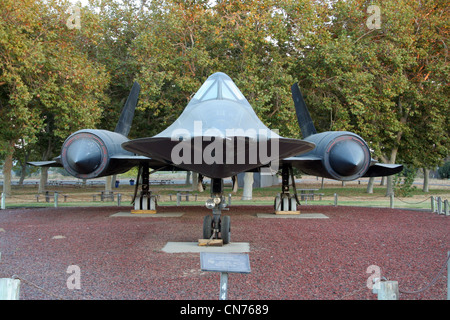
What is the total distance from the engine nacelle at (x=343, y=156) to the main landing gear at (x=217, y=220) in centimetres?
293

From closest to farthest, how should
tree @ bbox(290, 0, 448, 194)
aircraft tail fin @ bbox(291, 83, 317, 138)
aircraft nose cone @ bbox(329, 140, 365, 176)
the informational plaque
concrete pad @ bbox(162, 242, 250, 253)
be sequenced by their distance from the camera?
1. the informational plaque
2. concrete pad @ bbox(162, 242, 250, 253)
3. aircraft nose cone @ bbox(329, 140, 365, 176)
4. aircraft tail fin @ bbox(291, 83, 317, 138)
5. tree @ bbox(290, 0, 448, 194)

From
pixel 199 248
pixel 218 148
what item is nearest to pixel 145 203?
pixel 199 248

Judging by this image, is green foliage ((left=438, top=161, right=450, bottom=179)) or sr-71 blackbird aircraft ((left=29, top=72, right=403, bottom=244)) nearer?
sr-71 blackbird aircraft ((left=29, top=72, right=403, bottom=244))

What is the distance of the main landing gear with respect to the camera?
272 inches

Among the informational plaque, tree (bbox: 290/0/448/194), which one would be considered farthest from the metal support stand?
tree (bbox: 290/0/448/194)

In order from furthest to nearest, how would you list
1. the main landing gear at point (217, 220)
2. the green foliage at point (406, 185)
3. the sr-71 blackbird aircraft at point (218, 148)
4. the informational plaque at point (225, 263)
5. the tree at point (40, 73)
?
the green foliage at point (406, 185), the tree at point (40, 73), the main landing gear at point (217, 220), the sr-71 blackbird aircraft at point (218, 148), the informational plaque at point (225, 263)

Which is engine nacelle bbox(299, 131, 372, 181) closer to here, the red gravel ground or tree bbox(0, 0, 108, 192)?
the red gravel ground

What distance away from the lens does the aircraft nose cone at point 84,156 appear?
27.8 ft

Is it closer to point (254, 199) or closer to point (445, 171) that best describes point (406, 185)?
point (254, 199)

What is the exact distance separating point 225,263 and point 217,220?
365 cm

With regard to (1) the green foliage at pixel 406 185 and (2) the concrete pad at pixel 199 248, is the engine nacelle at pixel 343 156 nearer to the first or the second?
(2) the concrete pad at pixel 199 248

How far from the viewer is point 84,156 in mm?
8523

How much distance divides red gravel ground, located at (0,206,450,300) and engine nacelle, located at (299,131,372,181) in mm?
1289
